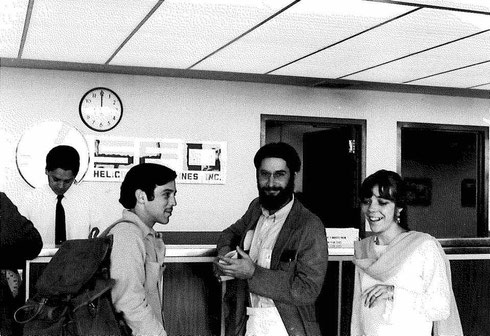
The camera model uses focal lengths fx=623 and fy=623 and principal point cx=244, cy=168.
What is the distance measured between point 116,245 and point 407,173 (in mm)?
6493

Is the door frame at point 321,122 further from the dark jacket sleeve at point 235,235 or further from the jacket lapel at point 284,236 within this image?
the jacket lapel at point 284,236

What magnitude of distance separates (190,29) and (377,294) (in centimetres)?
212

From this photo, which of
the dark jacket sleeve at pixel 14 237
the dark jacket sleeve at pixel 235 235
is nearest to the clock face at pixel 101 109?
the dark jacket sleeve at pixel 235 235

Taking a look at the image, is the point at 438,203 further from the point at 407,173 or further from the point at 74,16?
the point at 74,16

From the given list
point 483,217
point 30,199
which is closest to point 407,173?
point 483,217

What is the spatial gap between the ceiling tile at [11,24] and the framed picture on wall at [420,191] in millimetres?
5189

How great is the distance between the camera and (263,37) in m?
4.07

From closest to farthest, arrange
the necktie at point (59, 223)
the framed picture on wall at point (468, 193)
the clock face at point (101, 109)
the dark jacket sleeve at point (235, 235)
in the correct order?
the dark jacket sleeve at point (235, 235) → the necktie at point (59, 223) → the clock face at point (101, 109) → the framed picture on wall at point (468, 193)

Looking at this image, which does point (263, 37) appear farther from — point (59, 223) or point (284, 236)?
point (59, 223)

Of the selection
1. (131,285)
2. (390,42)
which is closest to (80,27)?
(390,42)

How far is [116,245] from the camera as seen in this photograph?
222 centimetres

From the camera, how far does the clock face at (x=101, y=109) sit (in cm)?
586

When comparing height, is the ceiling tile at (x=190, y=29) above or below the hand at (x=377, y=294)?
above

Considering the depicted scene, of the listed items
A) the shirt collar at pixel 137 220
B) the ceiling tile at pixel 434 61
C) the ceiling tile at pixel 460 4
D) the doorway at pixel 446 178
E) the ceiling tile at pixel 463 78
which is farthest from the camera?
the doorway at pixel 446 178
